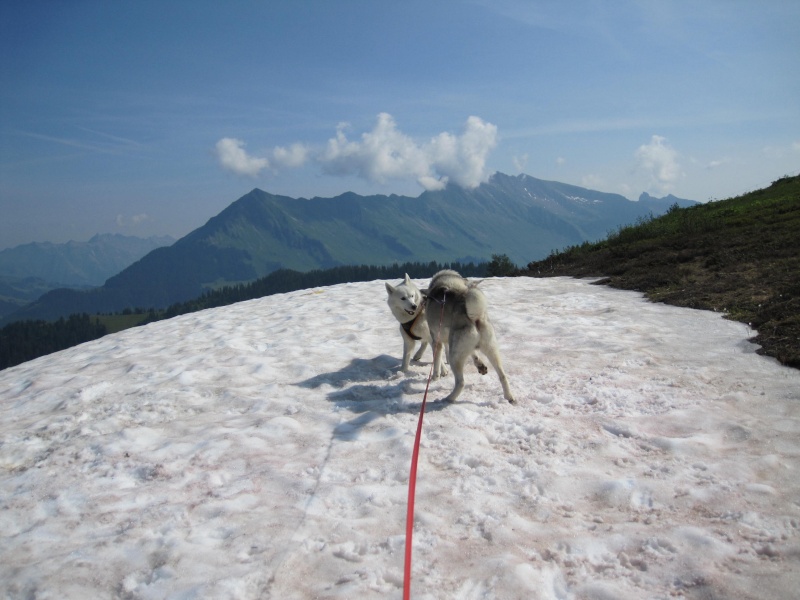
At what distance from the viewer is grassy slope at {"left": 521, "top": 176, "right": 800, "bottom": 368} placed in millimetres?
10250

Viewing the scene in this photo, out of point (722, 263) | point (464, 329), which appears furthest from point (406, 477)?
point (722, 263)

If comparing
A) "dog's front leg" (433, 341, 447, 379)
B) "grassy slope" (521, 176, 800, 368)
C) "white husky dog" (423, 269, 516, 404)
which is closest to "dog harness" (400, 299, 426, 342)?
"dog's front leg" (433, 341, 447, 379)

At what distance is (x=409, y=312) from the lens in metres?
9.12

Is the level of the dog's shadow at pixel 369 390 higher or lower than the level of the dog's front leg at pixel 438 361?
lower

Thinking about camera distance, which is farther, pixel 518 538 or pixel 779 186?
pixel 779 186

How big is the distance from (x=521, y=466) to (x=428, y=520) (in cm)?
151

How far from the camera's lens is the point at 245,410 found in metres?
7.62

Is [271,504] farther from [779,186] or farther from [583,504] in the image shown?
[779,186]

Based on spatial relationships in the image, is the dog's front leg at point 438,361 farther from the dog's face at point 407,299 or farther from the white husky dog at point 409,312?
the dog's face at point 407,299

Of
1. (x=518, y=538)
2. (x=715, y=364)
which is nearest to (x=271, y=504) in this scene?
(x=518, y=538)

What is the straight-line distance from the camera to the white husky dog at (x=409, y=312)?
352 inches

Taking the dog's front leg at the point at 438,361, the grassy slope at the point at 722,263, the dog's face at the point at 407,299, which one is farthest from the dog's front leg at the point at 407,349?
the grassy slope at the point at 722,263

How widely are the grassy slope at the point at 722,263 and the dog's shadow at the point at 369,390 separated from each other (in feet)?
20.8

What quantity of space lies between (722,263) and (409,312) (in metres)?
12.7
